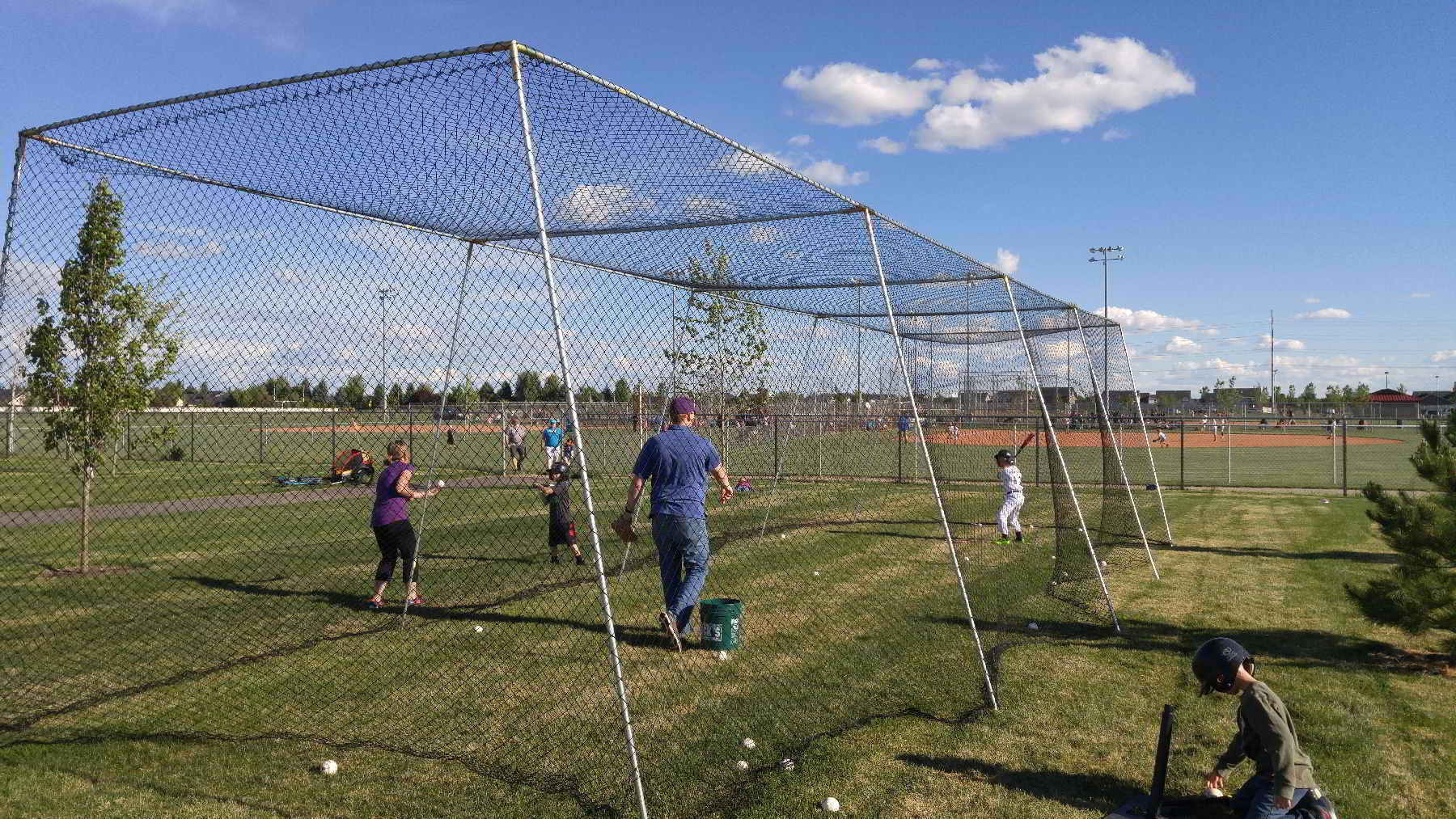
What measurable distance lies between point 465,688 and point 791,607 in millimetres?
3472

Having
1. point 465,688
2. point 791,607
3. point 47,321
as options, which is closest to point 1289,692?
point 791,607

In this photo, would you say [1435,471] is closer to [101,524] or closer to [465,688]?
[465,688]

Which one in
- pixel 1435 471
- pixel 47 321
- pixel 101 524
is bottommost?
pixel 101 524

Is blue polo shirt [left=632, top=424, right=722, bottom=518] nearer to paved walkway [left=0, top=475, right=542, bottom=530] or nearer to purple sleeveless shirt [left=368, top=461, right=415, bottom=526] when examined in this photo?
purple sleeveless shirt [left=368, top=461, right=415, bottom=526]

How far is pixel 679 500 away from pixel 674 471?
23 centimetres

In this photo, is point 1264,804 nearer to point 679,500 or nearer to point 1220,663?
point 1220,663

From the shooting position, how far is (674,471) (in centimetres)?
684

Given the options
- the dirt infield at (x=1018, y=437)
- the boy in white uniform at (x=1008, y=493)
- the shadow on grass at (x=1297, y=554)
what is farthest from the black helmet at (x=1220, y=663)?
the shadow on grass at (x=1297, y=554)

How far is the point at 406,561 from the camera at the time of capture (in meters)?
8.19

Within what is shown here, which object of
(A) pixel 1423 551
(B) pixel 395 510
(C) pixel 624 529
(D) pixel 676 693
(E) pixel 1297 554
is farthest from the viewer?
(E) pixel 1297 554

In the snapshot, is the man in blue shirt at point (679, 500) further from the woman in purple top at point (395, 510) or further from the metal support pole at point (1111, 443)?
the metal support pole at point (1111, 443)

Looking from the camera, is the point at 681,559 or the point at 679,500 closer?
the point at 679,500

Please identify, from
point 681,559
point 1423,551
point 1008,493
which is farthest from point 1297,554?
point 681,559

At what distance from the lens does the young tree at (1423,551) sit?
6.45 metres
